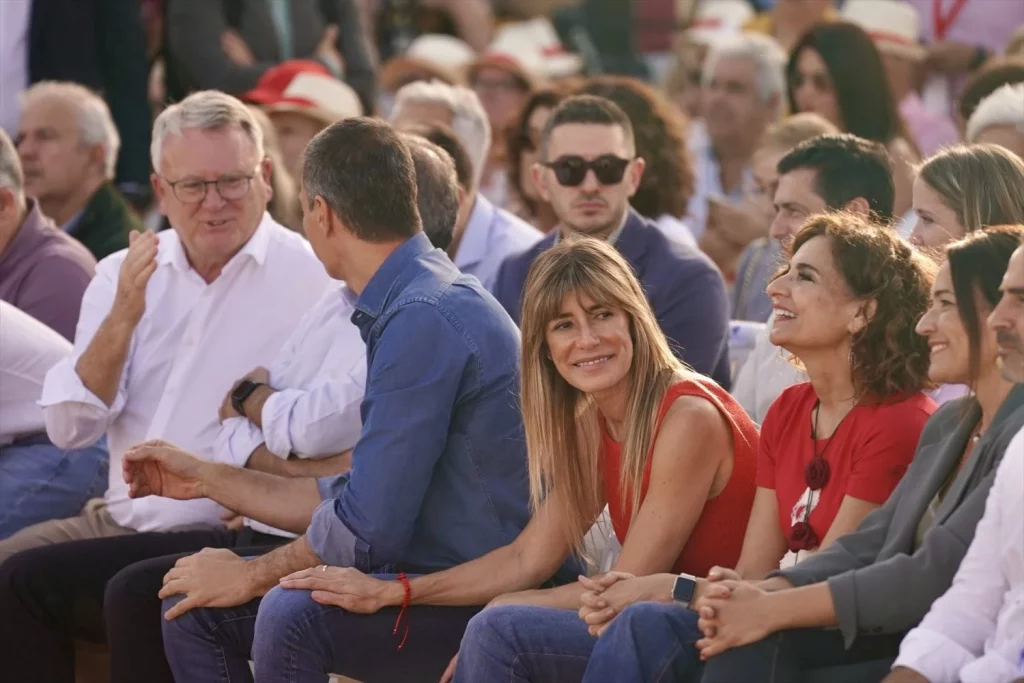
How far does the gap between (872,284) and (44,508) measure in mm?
2898

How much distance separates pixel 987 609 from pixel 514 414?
147 cm

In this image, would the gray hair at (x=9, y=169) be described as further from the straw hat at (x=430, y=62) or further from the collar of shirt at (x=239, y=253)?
the straw hat at (x=430, y=62)

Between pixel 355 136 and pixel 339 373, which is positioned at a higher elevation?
pixel 355 136

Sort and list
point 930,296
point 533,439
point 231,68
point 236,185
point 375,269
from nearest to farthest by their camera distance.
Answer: point 930,296, point 533,439, point 375,269, point 236,185, point 231,68

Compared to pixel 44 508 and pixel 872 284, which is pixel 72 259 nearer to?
pixel 44 508

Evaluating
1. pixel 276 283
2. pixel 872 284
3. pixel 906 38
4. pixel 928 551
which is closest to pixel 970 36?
pixel 906 38

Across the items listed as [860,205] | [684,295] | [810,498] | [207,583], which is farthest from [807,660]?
[684,295]

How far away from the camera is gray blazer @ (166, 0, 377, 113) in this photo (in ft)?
27.5

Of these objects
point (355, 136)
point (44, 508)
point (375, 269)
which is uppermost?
point (355, 136)

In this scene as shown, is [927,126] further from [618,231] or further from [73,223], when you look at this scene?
[73,223]

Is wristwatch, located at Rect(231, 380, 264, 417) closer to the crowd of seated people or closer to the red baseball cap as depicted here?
the crowd of seated people

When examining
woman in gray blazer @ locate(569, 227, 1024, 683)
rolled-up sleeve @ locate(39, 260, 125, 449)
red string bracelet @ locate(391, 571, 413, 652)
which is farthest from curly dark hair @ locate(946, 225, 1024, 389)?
rolled-up sleeve @ locate(39, 260, 125, 449)

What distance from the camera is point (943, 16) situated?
29.4ft

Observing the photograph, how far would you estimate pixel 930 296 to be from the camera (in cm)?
379
